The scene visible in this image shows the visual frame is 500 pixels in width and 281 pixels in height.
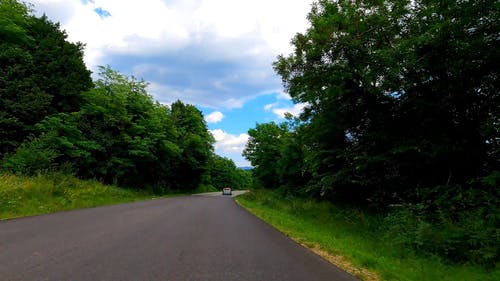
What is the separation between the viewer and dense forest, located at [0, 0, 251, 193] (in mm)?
30047

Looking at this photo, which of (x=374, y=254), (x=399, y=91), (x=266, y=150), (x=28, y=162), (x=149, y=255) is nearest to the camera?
(x=149, y=255)

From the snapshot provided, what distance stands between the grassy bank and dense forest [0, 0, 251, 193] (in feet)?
6.86

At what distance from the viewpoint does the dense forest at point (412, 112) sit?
10.1 meters

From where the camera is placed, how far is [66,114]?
33.0 m

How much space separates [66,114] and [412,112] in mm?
29206

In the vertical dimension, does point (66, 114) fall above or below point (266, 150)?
below

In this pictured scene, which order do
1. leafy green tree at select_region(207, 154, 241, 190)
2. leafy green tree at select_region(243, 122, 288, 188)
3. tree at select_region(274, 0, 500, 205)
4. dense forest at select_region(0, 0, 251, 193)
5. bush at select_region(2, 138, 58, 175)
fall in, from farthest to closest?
leafy green tree at select_region(207, 154, 241, 190) < leafy green tree at select_region(243, 122, 288, 188) < dense forest at select_region(0, 0, 251, 193) < bush at select_region(2, 138, 58, 175) < tree at select_region(274, 0, 500, 205)

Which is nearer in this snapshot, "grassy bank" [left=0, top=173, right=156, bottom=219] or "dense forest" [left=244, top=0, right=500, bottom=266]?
"dense forest" [left=244, top=0, right=500, bottom=266]

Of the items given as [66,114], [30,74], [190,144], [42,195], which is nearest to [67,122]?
[66,114]

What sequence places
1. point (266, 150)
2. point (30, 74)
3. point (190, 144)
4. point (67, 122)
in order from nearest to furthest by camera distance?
point (67, 122)
point (30, 74)
point (266, 150)
point (190, 144)

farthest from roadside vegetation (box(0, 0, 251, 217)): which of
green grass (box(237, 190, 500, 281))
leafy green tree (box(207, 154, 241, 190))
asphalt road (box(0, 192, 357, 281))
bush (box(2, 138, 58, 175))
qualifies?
leafy green tree (box(207, 154, 241, 190))

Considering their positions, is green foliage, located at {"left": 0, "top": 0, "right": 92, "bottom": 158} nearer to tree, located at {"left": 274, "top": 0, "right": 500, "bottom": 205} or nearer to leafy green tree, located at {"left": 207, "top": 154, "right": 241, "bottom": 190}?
tree, located at {"left": 274, "top": 0, "right": 500, "bottom": 205}

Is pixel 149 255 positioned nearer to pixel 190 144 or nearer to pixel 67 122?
pixel 67 122

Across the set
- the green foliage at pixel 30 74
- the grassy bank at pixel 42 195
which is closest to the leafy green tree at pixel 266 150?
the green foliage at pixel 30 74
